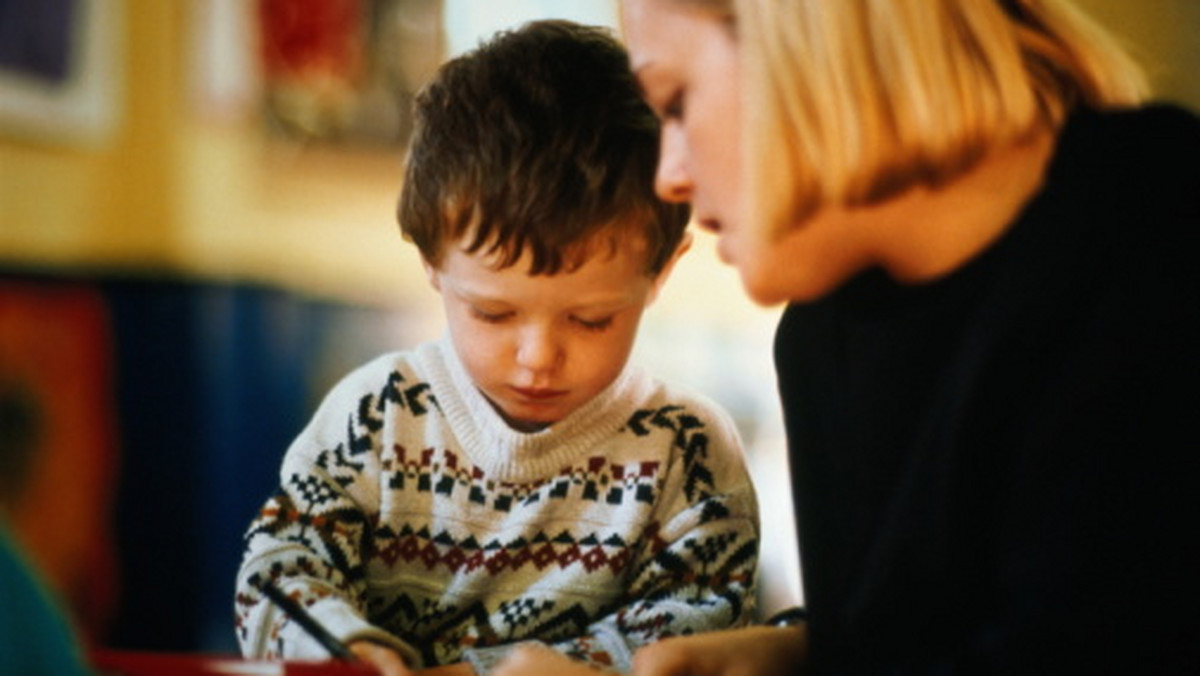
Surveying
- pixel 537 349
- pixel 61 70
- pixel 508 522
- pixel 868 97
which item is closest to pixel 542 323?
pixel 537 349

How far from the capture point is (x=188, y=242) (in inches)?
43.5

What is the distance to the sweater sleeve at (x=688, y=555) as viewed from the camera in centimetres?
67

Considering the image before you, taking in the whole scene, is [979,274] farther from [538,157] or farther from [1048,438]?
[538,157]

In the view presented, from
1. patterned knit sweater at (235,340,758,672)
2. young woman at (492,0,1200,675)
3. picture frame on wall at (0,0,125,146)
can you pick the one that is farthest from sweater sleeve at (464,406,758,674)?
picture frame on wall at (0,0,125,146)

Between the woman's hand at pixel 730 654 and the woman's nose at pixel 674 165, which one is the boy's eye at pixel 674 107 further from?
the woman's hand at pixel 730 654

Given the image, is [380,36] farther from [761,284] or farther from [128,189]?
[761,284]

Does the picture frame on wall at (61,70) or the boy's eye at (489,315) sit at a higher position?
the picture frame on wall at (61,70)

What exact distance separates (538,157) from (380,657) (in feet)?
0.85

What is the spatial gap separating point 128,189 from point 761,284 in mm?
773

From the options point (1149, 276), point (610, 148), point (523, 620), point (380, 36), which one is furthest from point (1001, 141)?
point (380, 36)

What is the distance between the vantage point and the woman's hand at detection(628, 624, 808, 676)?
605 mm

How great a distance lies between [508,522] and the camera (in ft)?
2.29

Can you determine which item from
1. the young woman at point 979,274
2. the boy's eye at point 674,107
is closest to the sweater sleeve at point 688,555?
the young woman at point 979,274

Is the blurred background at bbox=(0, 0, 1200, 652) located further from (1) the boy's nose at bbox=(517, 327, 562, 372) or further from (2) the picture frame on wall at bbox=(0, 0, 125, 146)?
(1) the boy's nose at bbox=(517, 327, 562, 372)
